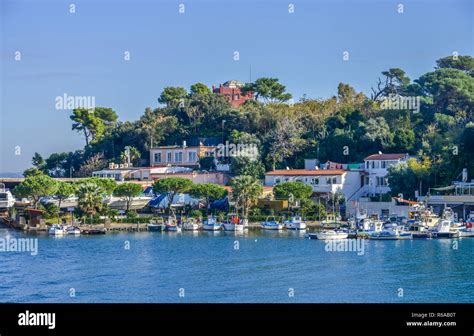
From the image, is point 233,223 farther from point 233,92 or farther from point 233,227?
point 233,92

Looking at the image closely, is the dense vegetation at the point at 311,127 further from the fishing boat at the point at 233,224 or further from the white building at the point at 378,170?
the fishing boat at the point at 233,224

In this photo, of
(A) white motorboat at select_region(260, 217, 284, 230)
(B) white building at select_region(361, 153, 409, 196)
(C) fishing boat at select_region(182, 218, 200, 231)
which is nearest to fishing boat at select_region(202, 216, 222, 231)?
(C) fishing boat at select_region(182, 218, 200, 231)

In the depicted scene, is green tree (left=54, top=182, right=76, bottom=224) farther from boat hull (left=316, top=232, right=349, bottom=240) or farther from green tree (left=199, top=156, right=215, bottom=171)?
boat hull (left=316, top=232, right=349, bottom=240)

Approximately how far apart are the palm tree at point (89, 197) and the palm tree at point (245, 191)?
5873 mm

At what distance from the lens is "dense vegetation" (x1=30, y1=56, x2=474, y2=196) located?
46.5 m

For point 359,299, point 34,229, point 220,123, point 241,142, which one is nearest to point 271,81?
point 220,123

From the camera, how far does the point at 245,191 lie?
43406mm

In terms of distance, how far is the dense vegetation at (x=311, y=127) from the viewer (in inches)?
1832

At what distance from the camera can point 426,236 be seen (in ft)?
124

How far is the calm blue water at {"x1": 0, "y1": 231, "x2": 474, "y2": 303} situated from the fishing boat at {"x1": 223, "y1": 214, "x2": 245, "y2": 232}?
12.2 feet

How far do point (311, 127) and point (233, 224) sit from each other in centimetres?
1399

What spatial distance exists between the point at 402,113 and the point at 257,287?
1169 inches

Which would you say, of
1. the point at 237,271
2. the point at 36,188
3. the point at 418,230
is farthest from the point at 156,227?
the point at 237,271
